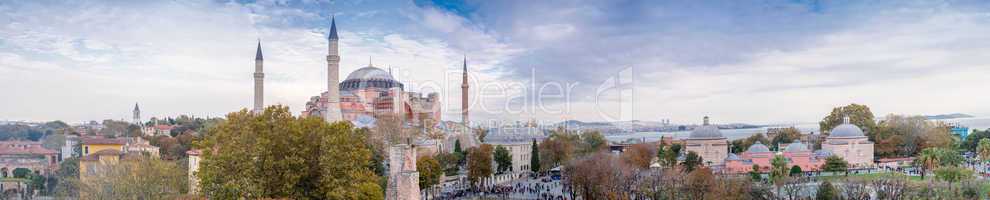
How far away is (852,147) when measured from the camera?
134 feet

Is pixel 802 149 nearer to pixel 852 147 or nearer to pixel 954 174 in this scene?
pixel 852 147

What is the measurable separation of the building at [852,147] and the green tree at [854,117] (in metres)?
6.19

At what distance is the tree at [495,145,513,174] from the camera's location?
135 feet

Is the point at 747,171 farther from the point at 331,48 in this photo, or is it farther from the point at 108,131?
the point at 108,131

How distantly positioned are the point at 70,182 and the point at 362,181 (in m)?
14.8

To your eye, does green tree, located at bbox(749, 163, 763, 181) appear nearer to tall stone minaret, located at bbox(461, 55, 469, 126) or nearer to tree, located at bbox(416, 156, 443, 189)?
tree, located at bbox(416, 156, 443, 189)

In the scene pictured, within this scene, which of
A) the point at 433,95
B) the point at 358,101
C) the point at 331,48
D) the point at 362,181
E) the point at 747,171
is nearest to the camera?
the point at 362,181

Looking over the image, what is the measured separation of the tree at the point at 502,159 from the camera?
41188mm

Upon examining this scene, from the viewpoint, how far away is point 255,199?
14742 mm

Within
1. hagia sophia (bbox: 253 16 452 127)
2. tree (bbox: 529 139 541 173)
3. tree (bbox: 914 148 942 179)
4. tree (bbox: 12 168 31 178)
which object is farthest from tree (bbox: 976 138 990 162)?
tree (bbox: 12 168 31 178)

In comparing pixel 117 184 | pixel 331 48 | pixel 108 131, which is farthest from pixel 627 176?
pixel 108 131

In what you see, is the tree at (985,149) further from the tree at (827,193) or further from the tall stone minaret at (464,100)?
the tall stone minaret at (464,100)

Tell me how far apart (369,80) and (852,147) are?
32.3 metres

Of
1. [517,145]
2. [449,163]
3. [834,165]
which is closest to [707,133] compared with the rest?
[834,165]
